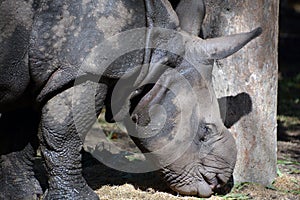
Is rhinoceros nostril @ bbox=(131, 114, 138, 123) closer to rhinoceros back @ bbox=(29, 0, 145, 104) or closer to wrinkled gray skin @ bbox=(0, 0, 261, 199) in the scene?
wrinkled gray skin @ bbox=(0, 0, 261, 199)

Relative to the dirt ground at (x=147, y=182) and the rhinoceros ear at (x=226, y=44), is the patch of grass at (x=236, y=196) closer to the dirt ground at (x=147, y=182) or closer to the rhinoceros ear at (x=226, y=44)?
the dirt ground at (x=147, y=182)

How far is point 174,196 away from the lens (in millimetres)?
5559

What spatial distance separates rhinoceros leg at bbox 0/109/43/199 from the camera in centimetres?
555

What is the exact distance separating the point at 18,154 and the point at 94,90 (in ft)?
3.74

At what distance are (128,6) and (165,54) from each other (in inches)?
18.0

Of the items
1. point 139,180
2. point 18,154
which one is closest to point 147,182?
point 139,180

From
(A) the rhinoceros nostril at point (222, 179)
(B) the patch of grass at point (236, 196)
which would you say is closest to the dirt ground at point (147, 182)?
(B) the patch of grass at point (236, 196)

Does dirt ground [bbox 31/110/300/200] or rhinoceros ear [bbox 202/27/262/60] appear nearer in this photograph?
rhinoceros ear [bbox 202/27/262/60]

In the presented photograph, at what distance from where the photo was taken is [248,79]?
19.1 feet

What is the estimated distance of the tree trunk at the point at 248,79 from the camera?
19.0 ft

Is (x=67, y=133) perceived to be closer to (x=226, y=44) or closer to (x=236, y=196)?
(x=226, y=44)

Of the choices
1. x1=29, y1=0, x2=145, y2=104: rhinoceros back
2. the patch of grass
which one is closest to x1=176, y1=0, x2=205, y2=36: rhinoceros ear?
x1=29, y1=0, x2=145, y2=104: rhinoceros back

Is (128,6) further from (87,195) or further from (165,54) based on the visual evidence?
(87,195)

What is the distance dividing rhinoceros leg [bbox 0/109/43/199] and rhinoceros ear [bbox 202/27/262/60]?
146cm
